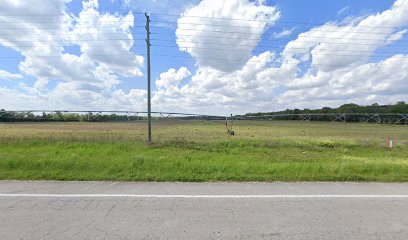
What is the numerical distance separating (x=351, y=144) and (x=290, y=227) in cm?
1311

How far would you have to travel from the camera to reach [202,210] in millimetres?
5086

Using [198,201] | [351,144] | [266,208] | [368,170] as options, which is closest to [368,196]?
[266,208]

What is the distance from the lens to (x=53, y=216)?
4.73 m

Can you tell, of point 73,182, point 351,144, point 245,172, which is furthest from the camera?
point 351,144

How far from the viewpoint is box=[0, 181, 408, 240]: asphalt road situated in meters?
4.13

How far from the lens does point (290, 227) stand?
434 centimetres

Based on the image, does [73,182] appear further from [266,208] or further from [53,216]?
[266,208]

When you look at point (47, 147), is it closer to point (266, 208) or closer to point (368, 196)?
point (266, 208)

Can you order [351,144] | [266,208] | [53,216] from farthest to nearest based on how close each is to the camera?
[351,144] → [266,208] → [53,216]

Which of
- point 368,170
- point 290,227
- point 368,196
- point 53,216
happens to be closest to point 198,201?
point 290,227

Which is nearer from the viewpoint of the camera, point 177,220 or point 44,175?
→ point 177,220

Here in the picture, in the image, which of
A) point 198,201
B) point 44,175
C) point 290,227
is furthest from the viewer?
point 44,175

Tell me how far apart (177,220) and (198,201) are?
1075mm

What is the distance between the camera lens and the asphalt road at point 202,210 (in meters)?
4.13
